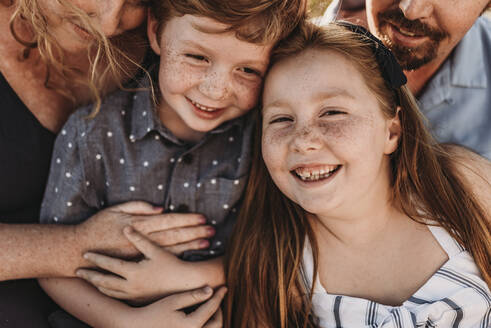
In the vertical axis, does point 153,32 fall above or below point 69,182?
above

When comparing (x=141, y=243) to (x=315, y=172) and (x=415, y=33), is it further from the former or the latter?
(x=415, y=33)

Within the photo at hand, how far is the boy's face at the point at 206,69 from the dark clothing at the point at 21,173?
0.62 meters

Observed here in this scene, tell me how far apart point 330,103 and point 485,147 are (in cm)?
103

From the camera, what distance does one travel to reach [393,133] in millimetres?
2072

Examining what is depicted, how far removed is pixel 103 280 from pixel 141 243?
0.69ft

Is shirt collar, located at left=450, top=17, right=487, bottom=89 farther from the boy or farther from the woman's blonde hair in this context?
the woman's blonde hair

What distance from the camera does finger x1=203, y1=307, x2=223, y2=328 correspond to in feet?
6.84

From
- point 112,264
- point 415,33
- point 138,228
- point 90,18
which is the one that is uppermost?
point 90,18

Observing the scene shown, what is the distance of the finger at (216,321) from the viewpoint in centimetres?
209

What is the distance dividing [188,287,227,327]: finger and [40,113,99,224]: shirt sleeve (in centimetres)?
64

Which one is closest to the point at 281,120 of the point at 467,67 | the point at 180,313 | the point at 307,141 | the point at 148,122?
the point at 307,141

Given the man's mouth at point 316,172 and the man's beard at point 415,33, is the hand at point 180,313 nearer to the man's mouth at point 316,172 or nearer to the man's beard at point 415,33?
the man's mouth at point 316,172

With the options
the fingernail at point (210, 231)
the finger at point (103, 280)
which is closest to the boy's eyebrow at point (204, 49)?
the fingernail at point (210, 231)

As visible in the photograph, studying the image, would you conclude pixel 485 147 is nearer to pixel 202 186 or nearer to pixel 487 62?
pixel 487 62
